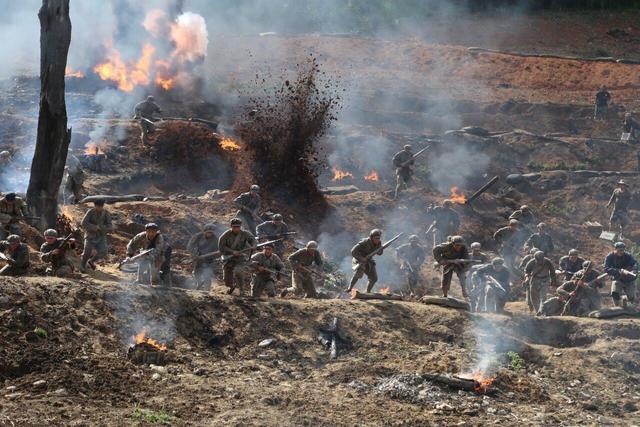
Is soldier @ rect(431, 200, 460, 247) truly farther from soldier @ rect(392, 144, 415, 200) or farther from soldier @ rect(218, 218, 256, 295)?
soldier @ rect(218, 218, 256, 295)

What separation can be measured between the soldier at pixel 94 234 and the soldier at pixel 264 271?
3.00m

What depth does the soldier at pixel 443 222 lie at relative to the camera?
79.7 feet

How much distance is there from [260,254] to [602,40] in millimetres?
29935

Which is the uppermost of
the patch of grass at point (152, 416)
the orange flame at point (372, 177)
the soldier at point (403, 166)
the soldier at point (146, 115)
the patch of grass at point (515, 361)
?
the soldier at point (146, 115)

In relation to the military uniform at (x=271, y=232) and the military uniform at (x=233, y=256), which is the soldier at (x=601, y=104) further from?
the military uniform at (x=233, y=256)

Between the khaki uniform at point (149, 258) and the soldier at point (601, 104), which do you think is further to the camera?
the soldier at point (601, 104)

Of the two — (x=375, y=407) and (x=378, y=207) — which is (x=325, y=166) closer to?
(x=378, y=207)

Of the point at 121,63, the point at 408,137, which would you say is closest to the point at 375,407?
the point at 408,137

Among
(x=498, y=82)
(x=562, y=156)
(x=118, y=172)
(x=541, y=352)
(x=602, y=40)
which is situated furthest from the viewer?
(x=602, y=40)

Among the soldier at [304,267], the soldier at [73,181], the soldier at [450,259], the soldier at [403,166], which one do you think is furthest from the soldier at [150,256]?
the soldier at [403,166]

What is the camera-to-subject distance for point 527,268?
814 inches

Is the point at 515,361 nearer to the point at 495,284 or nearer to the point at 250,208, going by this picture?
the point at 495,284

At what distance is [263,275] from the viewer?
18016 mm

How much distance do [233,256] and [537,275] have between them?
6.56m
